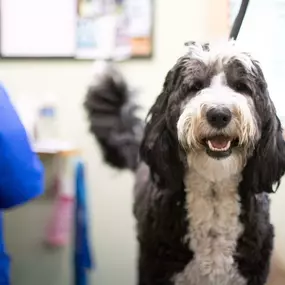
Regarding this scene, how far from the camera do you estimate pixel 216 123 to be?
1168 millimetres

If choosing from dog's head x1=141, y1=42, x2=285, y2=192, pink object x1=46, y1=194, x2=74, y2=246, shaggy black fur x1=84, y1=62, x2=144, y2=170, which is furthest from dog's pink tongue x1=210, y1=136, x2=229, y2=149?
pink object x1=46, y1=194, x2=74, y2=246

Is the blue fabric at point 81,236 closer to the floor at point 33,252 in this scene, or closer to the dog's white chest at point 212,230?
the floor at point 33,252

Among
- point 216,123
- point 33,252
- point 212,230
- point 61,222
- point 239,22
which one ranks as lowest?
point 33,252

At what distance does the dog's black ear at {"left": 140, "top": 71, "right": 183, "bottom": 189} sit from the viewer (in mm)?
1311

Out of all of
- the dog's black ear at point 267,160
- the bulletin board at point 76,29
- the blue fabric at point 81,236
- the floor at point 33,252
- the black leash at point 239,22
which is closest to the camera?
the dog's black ear at point 267,160

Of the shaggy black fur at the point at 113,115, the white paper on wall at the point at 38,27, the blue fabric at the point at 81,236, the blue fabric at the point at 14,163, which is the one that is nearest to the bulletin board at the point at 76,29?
the white paper on wall at the point at 38,27

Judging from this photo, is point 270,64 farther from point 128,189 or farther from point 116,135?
point 128,189

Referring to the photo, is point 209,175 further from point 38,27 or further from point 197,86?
point 38,27

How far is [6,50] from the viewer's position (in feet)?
7.00

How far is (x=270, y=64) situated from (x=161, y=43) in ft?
1.74

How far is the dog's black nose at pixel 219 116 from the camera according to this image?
3.81 feet

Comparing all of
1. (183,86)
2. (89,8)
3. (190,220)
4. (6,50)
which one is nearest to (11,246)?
(6,50)

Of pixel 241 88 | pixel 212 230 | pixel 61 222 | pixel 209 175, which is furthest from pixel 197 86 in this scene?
pixel 61 222

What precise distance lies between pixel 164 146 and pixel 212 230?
22cm
